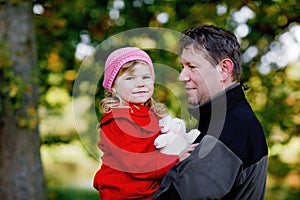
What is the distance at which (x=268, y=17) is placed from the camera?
7.41m

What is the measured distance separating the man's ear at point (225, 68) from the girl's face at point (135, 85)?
0.34 m

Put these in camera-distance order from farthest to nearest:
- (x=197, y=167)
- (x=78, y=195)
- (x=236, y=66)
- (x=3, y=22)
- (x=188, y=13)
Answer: (x=78, y=195) → (x=188, y=13) → (x=3, y=22) → (x=236, y=66) → (x=197, y=167)

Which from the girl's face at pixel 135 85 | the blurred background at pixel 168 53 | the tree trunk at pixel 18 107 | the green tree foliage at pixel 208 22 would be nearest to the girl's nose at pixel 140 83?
the girl's face at pixel 135 85

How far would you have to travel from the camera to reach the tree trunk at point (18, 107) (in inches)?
241

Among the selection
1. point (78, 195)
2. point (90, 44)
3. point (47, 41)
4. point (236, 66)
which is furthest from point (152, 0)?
point (236, 66)

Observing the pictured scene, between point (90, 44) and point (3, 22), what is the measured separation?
1.37 metres

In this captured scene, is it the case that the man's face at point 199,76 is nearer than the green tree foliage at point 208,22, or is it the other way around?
the man's face at point 199,76

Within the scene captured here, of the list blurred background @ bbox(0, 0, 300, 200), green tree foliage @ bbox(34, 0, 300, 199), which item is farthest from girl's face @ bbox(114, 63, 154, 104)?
green tree foliage @ bbox(34, 0, 300, 199)

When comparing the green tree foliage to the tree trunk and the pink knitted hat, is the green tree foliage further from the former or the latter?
the pink knitted hat

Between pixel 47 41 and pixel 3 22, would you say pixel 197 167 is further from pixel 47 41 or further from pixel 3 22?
pixel 47 41

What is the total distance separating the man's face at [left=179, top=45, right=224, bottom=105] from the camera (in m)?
2.25

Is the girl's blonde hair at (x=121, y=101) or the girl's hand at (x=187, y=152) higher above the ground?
the girl's blonde hair at (x=121, y=101)

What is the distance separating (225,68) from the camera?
226 centimetres

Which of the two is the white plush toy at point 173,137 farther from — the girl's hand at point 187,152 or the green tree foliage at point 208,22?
the green tree foliage at point 208,22
